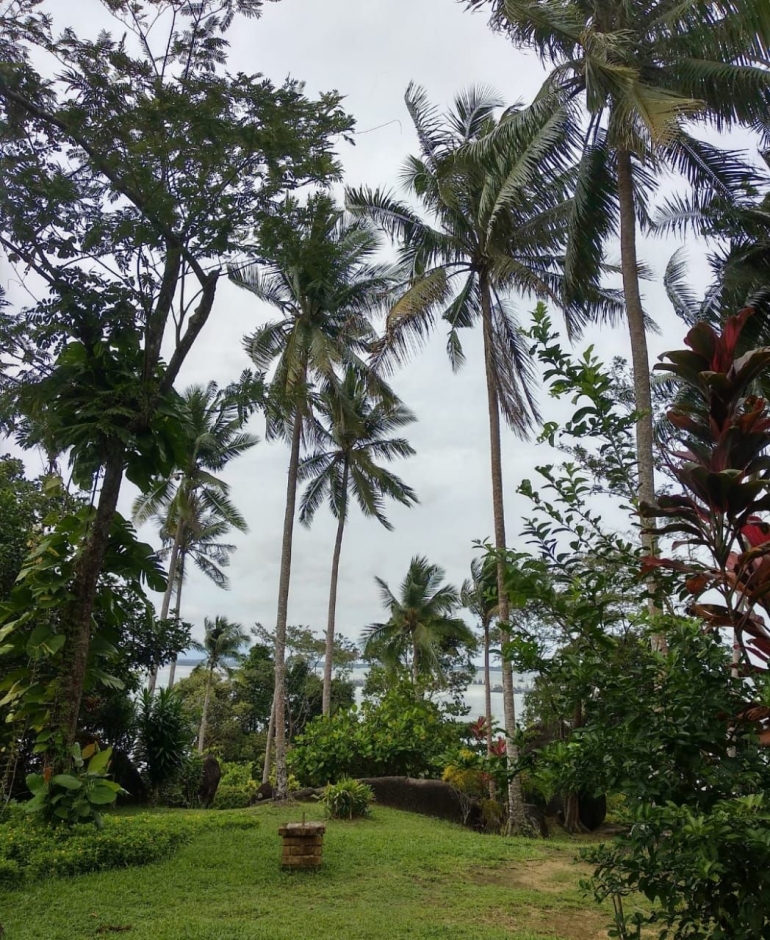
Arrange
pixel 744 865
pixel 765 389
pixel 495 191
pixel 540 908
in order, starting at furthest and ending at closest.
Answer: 1. pixel 495 191
2. pixel 765 389
3. pixel 540 908
4. pixel 744 865

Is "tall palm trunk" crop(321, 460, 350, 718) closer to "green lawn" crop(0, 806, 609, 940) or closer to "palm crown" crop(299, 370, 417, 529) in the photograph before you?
"palm crown" crop(299, 370, 417, 529)

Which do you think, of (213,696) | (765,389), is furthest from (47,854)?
(213,696)

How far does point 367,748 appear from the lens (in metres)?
14.6

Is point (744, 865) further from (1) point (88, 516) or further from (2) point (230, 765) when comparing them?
(2) point (230, 765)

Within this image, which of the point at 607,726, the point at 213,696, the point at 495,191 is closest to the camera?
the point at 607,726

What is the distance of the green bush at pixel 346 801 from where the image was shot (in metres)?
10.9

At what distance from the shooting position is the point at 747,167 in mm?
10039

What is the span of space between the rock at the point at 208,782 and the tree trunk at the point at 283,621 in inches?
63.7

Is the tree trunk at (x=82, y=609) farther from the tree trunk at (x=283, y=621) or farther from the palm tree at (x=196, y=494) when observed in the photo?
the palm tree at (x=196, y=494)

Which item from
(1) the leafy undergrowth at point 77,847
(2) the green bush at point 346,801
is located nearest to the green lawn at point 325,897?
(1) the leafy undergrowth at point 77,847

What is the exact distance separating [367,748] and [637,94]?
1207 centimetres

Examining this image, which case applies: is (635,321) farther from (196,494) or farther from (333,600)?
(196,494)

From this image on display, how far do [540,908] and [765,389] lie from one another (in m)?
5.97

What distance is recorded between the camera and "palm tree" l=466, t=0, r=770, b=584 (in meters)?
8.59
